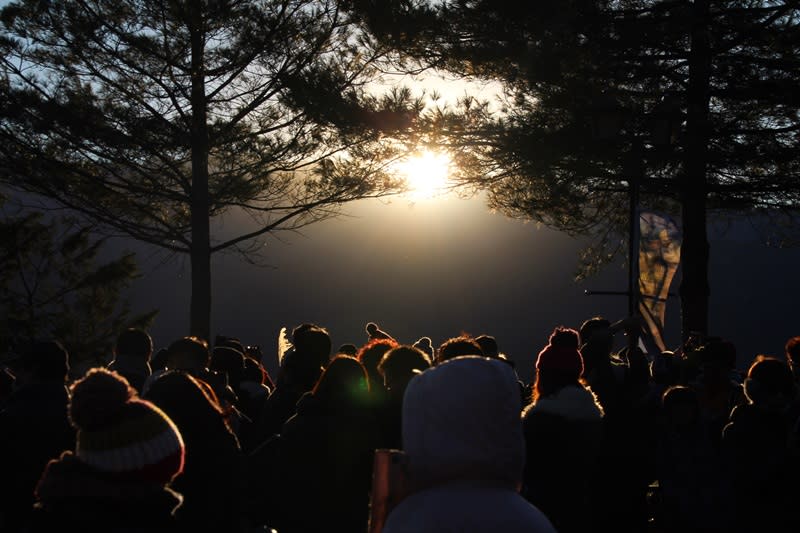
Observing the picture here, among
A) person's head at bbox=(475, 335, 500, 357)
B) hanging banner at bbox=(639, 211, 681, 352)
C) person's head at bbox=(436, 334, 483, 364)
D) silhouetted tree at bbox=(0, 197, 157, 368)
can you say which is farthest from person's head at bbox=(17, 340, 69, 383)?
silhouetted tree at bbox=(0, 197, 157, 368)

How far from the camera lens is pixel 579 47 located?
11750 millimetres

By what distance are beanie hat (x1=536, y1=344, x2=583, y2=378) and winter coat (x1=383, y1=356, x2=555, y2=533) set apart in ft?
8.85

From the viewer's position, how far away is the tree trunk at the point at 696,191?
Answer: 39.2 feet

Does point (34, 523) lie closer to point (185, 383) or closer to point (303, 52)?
point (185, 383)

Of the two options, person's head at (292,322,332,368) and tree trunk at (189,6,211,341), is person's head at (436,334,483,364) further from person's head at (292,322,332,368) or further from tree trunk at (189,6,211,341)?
tree trunk at (189,6,211,341)

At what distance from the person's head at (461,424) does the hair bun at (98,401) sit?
1.08m

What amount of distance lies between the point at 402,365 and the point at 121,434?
2.41 m

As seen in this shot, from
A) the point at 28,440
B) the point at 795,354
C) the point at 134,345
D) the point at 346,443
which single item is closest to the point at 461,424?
the point at 346,443

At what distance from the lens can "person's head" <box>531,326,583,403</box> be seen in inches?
186

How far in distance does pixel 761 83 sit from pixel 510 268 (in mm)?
72512

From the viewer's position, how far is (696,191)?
489 inches

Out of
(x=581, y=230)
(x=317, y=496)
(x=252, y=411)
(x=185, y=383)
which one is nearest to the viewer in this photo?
(x=185, y=383)

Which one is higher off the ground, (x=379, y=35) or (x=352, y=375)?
(x=379, y=35)

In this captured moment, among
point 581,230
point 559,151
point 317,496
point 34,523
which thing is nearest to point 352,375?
point 317,496
